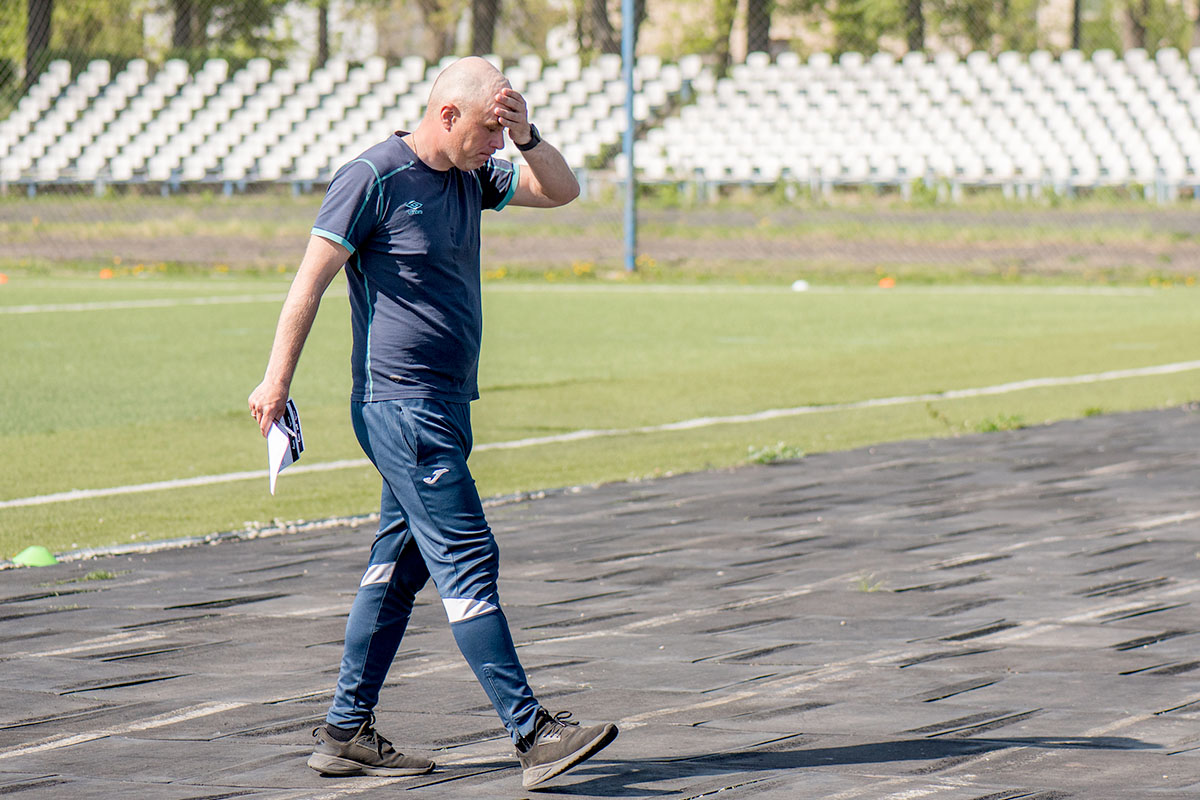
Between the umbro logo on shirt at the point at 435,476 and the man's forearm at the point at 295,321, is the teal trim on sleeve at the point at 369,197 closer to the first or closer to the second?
the man's forearm at the point at 295,321

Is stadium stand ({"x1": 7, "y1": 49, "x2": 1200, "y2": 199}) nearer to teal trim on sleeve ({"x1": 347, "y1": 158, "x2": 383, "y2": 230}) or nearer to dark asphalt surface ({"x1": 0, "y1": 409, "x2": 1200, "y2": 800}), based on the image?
dark asphalt surface ({"x1": 0, "y1": 409, "x2": 1200, "y2": 800})

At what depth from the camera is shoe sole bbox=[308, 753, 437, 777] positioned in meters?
4.20

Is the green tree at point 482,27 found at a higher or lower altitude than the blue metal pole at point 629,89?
higher

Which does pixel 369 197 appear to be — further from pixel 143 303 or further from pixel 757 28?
pixel 757 28

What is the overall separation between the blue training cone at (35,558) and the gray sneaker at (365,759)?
305cm

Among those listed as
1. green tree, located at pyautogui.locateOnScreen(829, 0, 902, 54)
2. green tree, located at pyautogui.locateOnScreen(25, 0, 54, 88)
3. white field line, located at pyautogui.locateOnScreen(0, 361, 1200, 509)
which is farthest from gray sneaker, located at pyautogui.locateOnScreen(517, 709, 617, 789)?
green tree, located at pyautogui.locateOnScreen(829, 0, 902, 54)

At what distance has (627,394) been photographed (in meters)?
13.1

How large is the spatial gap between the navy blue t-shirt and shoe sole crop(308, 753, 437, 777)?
0.82 m

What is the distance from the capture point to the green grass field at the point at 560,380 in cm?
930

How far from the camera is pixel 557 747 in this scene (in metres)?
4.05

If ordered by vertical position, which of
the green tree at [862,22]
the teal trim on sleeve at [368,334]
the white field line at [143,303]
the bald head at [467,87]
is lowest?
the white field line at [143,303]

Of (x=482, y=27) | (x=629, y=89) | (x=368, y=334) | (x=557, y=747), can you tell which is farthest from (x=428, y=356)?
(x=482, y=27)

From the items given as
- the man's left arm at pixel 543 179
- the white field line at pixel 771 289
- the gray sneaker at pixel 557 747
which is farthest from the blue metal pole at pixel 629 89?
the gray sneaker at pixel 557 747

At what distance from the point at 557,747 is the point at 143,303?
18002 mm
